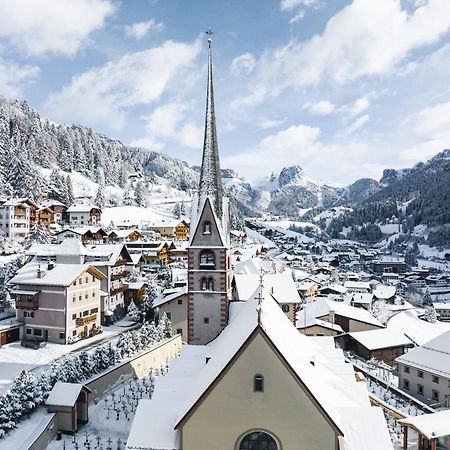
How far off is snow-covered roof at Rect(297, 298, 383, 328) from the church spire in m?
30.4

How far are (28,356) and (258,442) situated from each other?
24.6m

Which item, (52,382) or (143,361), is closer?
(52,382)

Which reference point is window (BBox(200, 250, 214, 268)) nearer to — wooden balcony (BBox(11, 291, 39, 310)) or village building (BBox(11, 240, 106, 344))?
village building (BBox(11, 240, 106, 344))

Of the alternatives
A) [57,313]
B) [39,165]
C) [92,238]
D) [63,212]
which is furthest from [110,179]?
[57,313]

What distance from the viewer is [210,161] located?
26.3 meters

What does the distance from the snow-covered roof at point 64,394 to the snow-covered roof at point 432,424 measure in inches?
668

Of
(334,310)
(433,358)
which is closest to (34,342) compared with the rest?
(433,358)

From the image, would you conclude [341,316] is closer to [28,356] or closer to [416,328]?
[416,328]

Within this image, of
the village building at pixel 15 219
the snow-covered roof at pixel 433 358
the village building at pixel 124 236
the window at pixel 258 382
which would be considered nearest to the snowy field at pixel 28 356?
the window at pixel 258 382

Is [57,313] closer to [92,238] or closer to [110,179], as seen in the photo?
[92,238]

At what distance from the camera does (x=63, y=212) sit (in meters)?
106

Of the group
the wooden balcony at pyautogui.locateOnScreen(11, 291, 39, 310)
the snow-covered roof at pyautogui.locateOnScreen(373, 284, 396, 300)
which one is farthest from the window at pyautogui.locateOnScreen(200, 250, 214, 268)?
the snow-covered roof at pyautogui.locateOnScreen(373, 284, 396, 300)

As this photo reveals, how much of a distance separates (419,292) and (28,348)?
10875cm

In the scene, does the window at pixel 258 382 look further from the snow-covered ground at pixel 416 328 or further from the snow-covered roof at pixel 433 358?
the snow-covered ground at pixel 416 328
